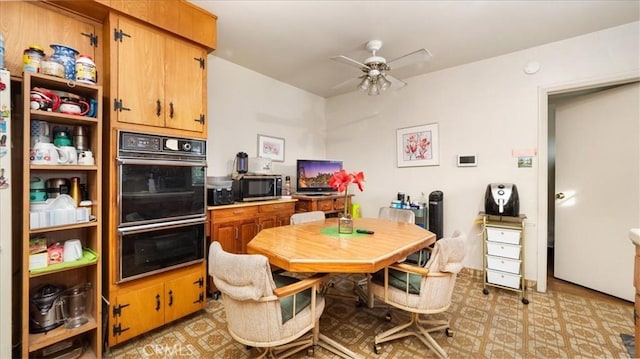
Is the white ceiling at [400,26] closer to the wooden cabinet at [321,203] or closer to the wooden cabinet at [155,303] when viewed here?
the wooden cabinet at [321,203]

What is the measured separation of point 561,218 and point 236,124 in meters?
4.15

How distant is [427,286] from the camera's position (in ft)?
5.74

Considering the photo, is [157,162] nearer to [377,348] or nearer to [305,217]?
[305,217]

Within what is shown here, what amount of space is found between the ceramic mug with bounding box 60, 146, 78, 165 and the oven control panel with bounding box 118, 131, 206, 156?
0.24 meters

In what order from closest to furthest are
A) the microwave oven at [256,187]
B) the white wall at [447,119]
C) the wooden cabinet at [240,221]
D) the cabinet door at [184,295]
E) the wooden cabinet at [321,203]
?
the cabinet door at [184,295] < the wooden cabinet at [240,221] < the white wall at [447,119] < the microwave oven at [256,187] < the wooden cabinet at [321,203]

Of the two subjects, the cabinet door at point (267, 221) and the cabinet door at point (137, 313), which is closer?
the cabinet door at point (137, 313)

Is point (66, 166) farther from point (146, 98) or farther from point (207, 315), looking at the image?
point (207, 315)

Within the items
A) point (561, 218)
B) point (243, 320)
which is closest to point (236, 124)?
point (243, 320)

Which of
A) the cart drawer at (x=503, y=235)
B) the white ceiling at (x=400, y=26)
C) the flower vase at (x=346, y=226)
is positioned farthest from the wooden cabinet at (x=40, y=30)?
the cart drawer at (x=503, y=235)

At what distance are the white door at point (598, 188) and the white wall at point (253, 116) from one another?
3395mm

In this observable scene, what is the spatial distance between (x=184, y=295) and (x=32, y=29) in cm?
218

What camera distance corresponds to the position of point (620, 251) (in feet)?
8.75

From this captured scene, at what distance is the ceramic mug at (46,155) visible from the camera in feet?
5.28

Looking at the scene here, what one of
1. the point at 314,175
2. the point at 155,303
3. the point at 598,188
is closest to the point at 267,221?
the point at 314,175
